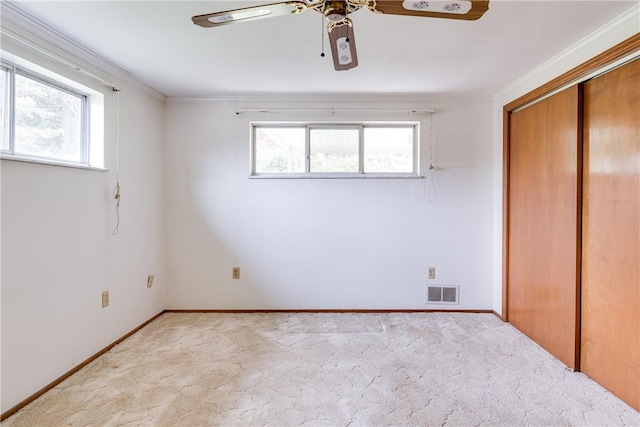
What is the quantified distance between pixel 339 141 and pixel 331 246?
1144 mm

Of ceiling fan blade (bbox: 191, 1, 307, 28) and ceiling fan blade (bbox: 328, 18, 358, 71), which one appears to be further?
ceiling fan blade (bbox: 328, 18, 358, 71)

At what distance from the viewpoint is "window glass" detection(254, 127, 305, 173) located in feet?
10.4

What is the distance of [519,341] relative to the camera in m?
2.44

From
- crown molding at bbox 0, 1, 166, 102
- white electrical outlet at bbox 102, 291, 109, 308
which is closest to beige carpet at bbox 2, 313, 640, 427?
white electrical outlet at bbox 102, 291, 109, 308

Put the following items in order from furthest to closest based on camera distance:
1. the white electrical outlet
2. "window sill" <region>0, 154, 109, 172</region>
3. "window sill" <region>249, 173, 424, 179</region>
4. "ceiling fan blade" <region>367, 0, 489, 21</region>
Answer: "window sill" <region>249, 173, 424, 179</region> < the white electrical outlet < "window sill" <region>0, 154, 109, 172</region> < "ceiling fan blade" <region>367, 0, 489, 21</region>

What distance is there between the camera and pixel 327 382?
1.89 m

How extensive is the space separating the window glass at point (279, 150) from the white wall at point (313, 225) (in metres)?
0.15

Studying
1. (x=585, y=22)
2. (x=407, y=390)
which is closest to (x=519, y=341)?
(x=407, y=390)

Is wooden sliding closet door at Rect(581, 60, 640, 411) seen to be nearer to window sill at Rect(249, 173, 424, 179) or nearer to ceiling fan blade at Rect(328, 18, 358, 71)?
window sill at Rect(249, 173, 424, 179)

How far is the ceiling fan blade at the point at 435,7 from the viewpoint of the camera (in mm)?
1084

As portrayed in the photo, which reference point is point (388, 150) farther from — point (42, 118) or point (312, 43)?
point (42, 118)

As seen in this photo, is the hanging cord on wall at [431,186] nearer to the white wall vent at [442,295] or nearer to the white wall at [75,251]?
the white wall vent at [442,295]

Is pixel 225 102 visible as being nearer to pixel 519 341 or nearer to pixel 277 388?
pixel 277 388

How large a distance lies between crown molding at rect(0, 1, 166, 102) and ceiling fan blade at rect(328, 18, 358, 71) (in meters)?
1.77
